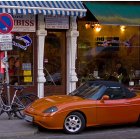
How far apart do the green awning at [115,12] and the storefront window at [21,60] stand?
107 inches

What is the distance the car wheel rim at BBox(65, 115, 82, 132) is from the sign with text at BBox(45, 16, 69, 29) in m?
5.98

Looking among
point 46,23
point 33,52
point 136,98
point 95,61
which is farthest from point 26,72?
point 136,98

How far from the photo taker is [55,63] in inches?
660

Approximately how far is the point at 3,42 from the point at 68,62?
15.0 ft

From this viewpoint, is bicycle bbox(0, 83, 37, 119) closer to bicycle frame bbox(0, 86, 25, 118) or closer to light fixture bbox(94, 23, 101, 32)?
bicycle frame bbox(0, 86, 25, 118)

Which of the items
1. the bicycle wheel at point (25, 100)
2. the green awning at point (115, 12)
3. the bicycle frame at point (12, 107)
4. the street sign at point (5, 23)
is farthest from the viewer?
the green awning at point (115, 12)

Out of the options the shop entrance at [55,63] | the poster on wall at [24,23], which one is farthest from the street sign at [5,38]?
the shop entrance at [55,63]

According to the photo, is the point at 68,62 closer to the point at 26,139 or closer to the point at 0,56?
the point at 0,56

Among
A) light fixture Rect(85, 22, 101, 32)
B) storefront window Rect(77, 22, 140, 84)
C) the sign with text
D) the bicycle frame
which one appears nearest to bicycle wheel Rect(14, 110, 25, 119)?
the bicycle frame

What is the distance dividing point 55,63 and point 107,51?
2.37 metres

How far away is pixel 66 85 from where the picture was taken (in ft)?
55.1

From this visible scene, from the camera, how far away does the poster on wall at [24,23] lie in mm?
15617

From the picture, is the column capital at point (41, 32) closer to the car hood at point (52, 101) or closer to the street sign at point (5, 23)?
the street sign at point (5, 23)

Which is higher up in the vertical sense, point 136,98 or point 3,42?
point 3,42
